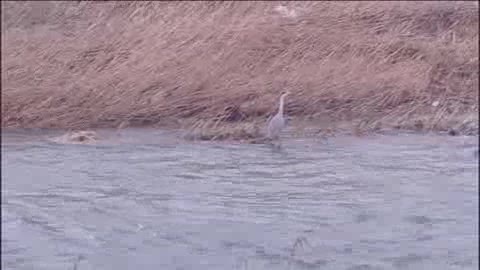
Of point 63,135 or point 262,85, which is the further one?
point 262,85

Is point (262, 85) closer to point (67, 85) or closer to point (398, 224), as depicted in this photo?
point (67, 85)

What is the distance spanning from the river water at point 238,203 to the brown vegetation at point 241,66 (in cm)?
59

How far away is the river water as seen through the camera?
689 cm

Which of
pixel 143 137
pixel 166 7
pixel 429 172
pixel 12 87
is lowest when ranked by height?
pixel 429 172

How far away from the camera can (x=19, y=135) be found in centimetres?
1102

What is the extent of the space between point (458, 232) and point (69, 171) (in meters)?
3.69

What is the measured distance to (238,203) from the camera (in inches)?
332

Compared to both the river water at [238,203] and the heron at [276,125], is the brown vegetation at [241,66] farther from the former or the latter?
the river water at [238,203]

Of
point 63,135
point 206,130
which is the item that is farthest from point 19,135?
point 206,130

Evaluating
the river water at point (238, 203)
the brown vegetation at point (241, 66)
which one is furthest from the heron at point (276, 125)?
the brown vegetation at point (241, 66)

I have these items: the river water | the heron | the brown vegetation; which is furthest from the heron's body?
the brown vegetation

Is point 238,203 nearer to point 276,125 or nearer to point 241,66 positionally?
point 276,125

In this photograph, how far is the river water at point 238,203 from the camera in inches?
271

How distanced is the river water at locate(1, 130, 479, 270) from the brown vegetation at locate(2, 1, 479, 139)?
59 centimetres
